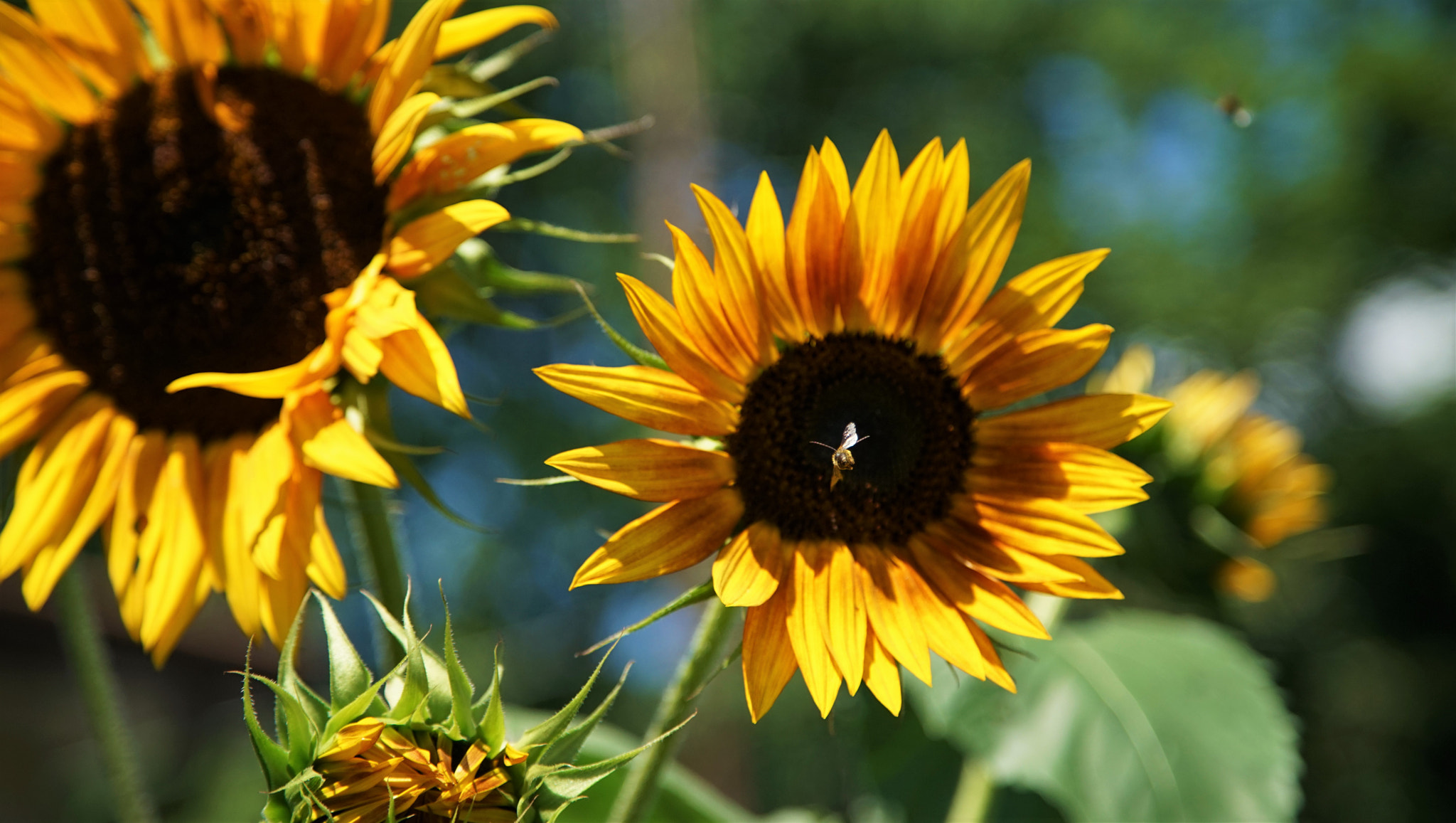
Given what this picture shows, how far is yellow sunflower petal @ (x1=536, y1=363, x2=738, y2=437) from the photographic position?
887mm

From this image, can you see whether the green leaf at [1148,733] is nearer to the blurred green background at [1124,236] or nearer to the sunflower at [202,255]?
the sunflower at [202,255]

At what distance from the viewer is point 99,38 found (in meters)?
1.19

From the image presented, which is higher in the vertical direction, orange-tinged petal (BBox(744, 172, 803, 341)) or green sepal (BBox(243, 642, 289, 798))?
orange-tinged petal (BBox(744, 172, 803, 341))

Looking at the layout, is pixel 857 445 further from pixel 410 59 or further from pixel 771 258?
pixel 410 59

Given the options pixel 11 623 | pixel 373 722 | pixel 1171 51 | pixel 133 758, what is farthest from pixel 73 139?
pixel 1171 51

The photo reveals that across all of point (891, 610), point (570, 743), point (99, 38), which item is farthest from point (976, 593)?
point (99, 38)

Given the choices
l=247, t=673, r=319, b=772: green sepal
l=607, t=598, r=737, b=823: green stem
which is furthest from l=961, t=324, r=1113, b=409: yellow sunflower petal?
l=247, t=673, r=319, b=772: green sepal

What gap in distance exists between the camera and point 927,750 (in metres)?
1.42

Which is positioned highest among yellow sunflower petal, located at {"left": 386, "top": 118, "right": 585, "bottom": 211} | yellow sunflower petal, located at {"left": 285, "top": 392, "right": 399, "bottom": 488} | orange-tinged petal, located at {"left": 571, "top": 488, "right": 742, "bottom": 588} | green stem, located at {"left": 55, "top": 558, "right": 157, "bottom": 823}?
yellow sunflower petal, located at {"left": 386, "top": 118, "right": 585, "bottom": 211}

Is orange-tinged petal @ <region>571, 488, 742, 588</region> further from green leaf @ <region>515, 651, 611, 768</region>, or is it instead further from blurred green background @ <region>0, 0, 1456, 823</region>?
blurred green background @ <region>0, 0, 1456, 823</region>

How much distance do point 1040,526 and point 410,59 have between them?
0.73 meters

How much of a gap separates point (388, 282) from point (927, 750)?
90 centimetres

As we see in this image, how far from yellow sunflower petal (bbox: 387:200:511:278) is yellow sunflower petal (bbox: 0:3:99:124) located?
0.48m

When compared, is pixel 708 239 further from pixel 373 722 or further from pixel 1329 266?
pixel 1329 266
